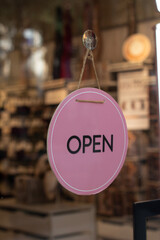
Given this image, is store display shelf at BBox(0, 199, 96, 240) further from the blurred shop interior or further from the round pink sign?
the round pink sign

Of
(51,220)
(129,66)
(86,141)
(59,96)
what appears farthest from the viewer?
(129,66)

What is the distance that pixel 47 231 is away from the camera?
111 inches

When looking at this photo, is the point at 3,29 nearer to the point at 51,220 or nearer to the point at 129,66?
the point at 129,66

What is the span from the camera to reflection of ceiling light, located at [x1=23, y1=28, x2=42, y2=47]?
18.5ft

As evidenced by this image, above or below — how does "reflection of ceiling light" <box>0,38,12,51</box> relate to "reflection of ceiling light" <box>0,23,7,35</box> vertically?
below

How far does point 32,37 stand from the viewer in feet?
→ 18.7

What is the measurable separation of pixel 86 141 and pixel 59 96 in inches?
42.7

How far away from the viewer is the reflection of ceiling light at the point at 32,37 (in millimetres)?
5637

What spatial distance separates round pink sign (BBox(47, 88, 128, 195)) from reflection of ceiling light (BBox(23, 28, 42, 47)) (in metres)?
4.86

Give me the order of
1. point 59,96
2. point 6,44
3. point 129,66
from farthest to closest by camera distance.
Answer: point 6,44
point 129,66
point 59,96

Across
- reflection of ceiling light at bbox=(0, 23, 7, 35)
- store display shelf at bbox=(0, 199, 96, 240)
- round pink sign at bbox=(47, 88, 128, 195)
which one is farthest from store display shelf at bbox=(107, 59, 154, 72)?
round pink sign at bbox=(47, 88, 128, 195)

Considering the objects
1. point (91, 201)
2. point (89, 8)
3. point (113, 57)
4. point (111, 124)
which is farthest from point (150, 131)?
point (111, 124)

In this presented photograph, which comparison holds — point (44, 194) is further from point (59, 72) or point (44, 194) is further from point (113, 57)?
point (113, 57)

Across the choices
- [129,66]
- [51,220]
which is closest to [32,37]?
[129,66]
